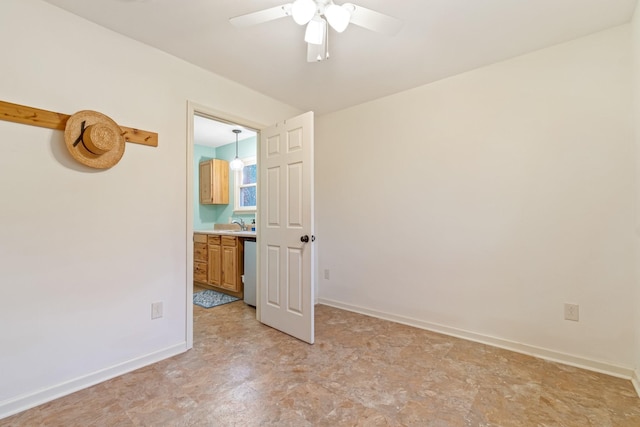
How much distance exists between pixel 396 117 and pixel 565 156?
1459 millimetres

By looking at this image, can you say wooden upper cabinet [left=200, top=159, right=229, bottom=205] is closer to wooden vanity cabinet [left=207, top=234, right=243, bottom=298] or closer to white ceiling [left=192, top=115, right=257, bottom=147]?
white ceiling [left=192, top=115, right=257, bottom=147]

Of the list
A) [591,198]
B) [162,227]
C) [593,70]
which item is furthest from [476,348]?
[162,227]

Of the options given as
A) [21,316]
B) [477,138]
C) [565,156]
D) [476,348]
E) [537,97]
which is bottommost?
[476,348]

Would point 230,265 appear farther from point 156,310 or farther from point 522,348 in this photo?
point 522,348

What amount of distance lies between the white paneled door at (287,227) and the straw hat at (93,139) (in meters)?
1.27

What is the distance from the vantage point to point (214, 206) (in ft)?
17.8

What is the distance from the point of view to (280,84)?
9.09 feet

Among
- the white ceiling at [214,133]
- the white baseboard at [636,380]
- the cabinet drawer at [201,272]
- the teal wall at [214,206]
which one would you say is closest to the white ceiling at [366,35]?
the white ceiling at [214,133]

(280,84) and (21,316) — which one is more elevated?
(280,84)

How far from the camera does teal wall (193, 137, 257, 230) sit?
16.0 ft

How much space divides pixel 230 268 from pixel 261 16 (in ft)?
9.97

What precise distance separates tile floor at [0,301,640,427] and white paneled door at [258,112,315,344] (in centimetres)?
32

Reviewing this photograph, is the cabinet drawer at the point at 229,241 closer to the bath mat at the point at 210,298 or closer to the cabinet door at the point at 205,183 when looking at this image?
the bath mat at the point at 210,298

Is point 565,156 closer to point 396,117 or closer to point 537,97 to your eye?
point 537,97
